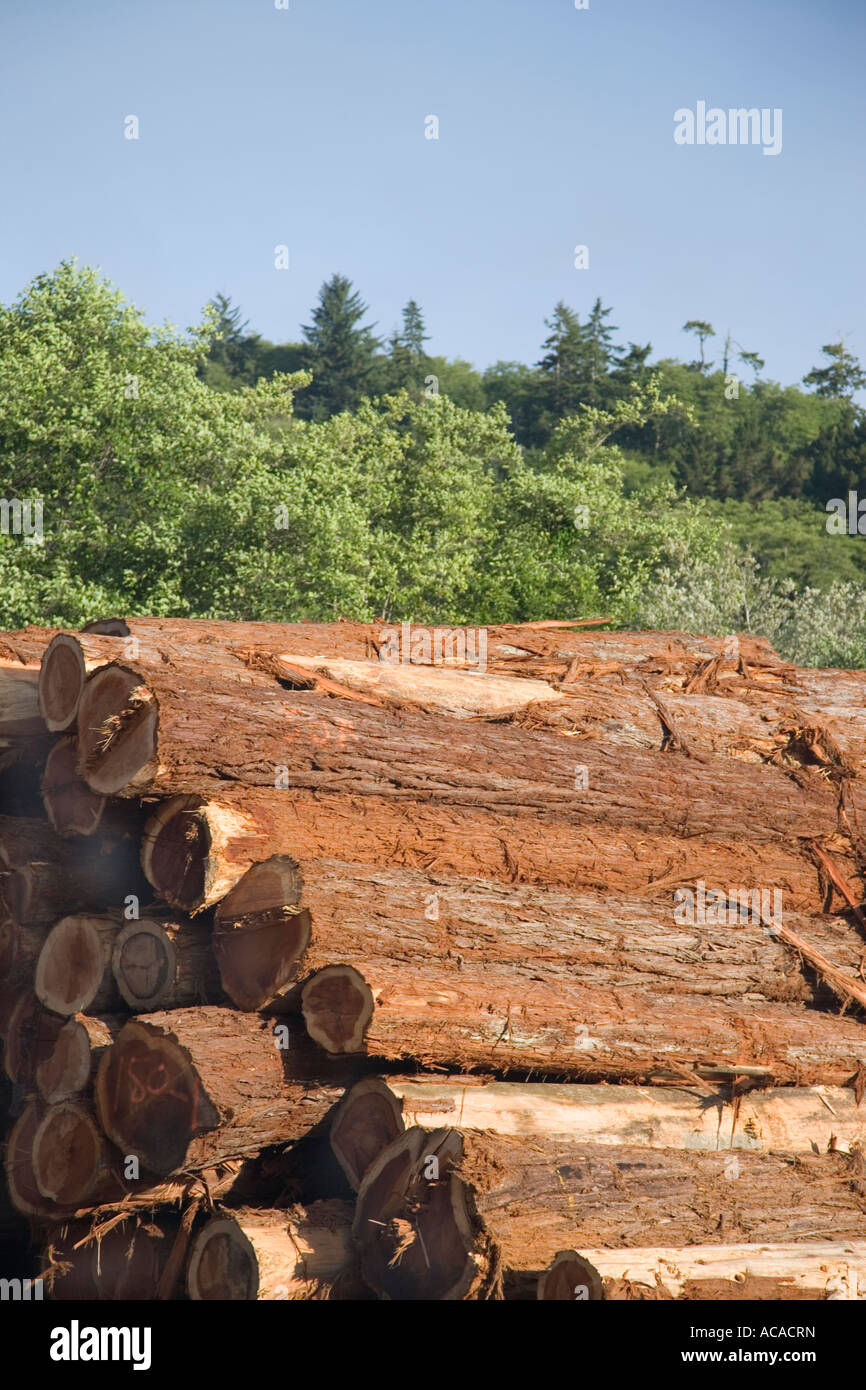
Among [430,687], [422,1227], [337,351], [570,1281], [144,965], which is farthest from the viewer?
[337,351]

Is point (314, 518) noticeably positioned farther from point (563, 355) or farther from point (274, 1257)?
point (563, 355)

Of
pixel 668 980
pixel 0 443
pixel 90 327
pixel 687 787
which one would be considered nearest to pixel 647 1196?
pixel 668 980

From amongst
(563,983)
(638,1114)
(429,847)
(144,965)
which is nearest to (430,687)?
(429,847)

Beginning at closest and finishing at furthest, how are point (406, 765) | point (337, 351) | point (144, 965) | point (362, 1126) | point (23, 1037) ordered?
point (362, 1126)
point (144, 965)
point (406, 765)
point (23, 1037)
point (337, 351)

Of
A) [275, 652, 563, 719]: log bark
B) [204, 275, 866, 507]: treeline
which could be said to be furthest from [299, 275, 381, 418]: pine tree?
[275, 652, 563, 719]: log bark

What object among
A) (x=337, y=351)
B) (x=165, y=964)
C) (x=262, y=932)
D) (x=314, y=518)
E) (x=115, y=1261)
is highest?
(x=337, y=351)

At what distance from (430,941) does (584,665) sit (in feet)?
8.91

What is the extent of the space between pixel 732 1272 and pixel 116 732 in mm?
3942

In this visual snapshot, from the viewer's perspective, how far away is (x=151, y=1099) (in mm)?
5652

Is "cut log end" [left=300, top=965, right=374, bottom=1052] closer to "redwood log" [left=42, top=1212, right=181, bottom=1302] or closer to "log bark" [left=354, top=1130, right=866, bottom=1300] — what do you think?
"log bark" [left=354, top=1130, right=866, bottom=1300]

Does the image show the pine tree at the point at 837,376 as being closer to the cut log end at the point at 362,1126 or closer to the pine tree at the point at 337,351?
the pine tree at the point at 337,351

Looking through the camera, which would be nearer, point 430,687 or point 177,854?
point 177,854

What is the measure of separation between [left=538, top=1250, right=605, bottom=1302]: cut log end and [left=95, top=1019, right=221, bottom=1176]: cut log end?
1611 millimetres

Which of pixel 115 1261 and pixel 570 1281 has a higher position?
pixel 570 1281
